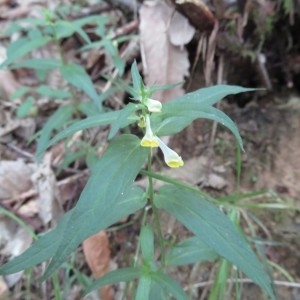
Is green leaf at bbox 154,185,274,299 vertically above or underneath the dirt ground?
above

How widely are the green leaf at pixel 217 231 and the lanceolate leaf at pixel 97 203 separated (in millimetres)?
165

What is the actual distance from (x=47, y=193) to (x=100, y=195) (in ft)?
3.41

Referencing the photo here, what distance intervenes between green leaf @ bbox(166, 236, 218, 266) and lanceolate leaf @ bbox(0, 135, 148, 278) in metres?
0.32

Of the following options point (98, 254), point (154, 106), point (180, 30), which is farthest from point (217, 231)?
point (180, 30)

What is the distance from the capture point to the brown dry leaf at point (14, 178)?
2.08 m

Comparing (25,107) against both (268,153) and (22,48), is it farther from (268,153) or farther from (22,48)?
(268,153)

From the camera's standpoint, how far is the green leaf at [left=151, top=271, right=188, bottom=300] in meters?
1.26

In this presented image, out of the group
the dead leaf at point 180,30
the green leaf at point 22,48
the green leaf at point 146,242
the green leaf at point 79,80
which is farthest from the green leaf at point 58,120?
the green leaf at point 146,242

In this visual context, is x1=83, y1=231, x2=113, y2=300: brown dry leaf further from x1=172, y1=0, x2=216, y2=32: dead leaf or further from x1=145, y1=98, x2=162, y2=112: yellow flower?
x1=172, y1=0, x2=216, y2=32: dead leaf

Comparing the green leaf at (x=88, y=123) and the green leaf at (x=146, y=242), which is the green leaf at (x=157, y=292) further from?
the green leaf at (x=88, y=123)

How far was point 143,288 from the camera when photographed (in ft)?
4.25

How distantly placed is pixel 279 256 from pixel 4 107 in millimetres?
1643

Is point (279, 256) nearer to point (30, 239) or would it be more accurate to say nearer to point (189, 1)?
point (30, 239)

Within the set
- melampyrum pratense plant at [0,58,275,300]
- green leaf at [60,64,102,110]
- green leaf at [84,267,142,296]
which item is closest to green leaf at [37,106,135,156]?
melampyrum pratense plant at [0,58,275,300]
